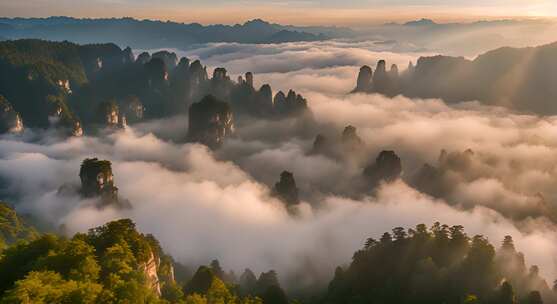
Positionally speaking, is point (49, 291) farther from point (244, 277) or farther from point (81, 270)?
point (244, 277)

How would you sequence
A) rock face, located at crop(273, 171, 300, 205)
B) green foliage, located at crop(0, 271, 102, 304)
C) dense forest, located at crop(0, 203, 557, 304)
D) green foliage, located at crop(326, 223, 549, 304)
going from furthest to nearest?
rock face, located at crop(273, 171, 300, 205) < green foliage, located at crop(326, 223, 549, 304) < dense forest, located at crop(0, 203, 557, 304) < green foliage, located at crop(0, 271, 102, 304)

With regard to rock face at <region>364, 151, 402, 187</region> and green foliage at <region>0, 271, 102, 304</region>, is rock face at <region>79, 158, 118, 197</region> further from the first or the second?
green foliage at <region>0, 271, 102, 304</region>

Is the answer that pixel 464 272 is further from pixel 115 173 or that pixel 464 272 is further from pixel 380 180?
pixel 115 173

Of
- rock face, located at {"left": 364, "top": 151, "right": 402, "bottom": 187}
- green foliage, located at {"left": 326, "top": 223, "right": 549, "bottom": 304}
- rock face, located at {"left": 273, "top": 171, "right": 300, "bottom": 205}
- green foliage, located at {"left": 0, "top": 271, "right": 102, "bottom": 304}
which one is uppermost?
green foliage, located at {"left": 0, "top": 271, "right": 102, "bottom": 304}

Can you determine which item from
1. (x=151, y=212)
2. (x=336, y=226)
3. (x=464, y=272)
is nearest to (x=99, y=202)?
(x=151, y=212)

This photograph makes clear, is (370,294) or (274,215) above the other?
(370,294)

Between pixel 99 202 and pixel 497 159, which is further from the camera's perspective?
pixel 497 159

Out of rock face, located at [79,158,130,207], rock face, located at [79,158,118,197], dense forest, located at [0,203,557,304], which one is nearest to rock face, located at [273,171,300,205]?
rock face, located at [79,158,130,207]

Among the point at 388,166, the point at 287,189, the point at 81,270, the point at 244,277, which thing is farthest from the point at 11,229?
the point at 388,166
